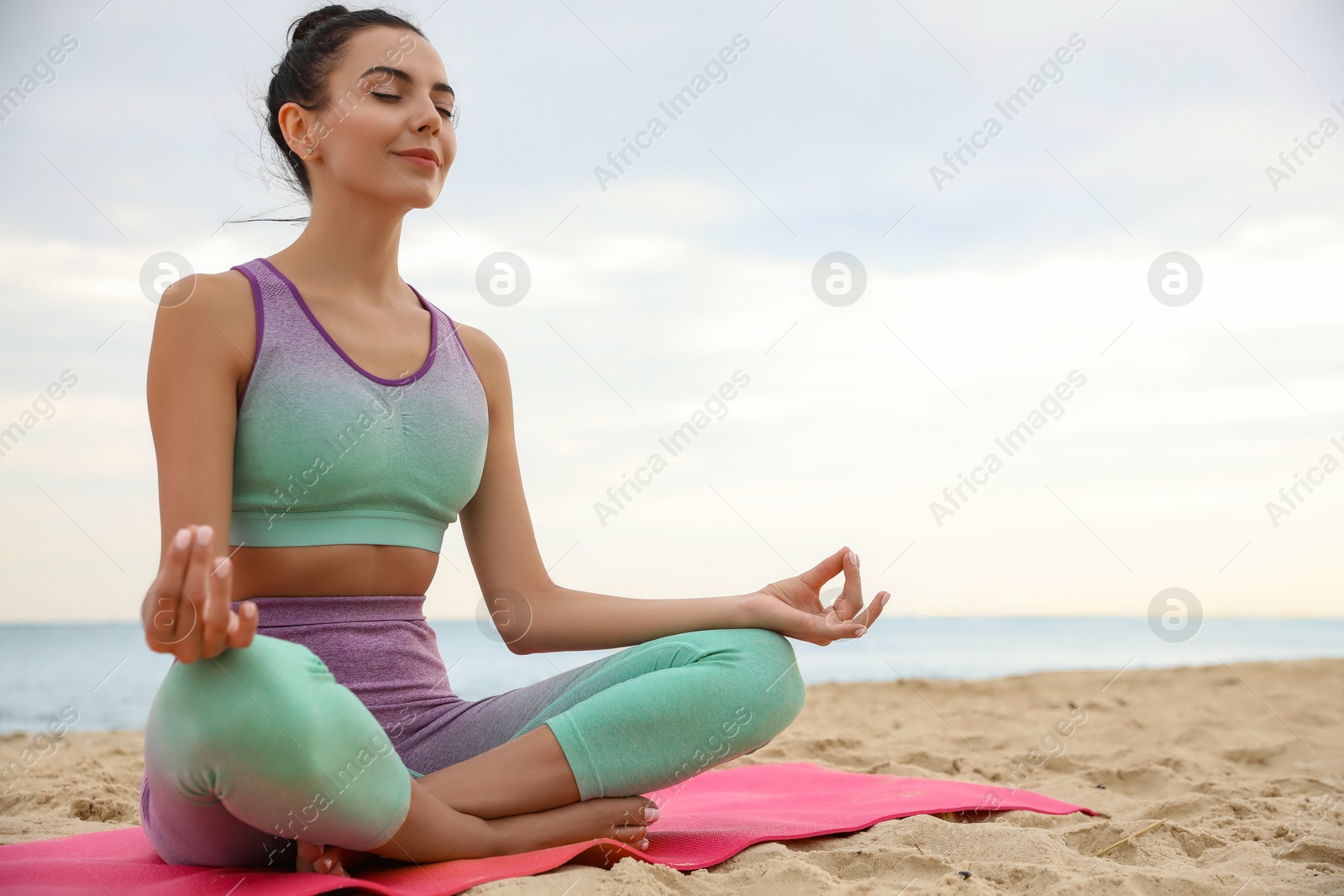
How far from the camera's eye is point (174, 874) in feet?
5.94

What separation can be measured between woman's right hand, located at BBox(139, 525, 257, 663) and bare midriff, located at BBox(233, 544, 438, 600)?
1.64 ft

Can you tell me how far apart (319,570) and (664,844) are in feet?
2.94

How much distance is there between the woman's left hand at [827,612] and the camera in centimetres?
201

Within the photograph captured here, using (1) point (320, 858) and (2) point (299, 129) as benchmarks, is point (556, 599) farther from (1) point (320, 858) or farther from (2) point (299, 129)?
(2) point (299, 129)

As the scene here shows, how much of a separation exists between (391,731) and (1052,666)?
37.4 feet

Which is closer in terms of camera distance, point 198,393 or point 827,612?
point 198,393

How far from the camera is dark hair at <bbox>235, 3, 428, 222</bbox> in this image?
2.16 meters

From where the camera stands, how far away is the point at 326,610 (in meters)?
1.93

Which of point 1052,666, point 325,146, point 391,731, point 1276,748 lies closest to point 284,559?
point 391,731

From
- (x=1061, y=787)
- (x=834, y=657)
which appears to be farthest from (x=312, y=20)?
(x=834, y=657)

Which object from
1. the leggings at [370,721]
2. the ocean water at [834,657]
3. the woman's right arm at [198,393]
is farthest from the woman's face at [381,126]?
the ocean water at [834,657]

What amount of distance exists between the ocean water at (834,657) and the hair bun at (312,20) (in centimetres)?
351

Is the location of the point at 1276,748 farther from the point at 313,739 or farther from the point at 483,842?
the point at 313,739

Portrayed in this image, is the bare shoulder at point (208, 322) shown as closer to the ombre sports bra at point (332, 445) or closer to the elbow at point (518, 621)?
the ombre sports bra at point (332, 445)
